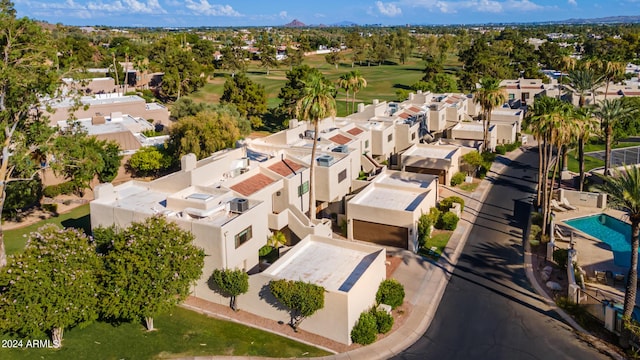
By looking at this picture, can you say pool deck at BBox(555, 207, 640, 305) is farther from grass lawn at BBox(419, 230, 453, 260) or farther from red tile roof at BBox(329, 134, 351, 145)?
red tile roof at BBox(329, 134, 351, 145)

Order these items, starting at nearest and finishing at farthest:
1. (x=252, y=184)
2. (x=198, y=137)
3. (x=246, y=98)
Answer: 1. (x=252, y=184)
2. (x=198, y=137)
3. (x=246, y=98)

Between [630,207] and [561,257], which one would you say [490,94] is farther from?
[630,207]

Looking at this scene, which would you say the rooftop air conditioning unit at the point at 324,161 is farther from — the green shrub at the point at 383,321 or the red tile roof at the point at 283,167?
the green shrub at the point at 383,321

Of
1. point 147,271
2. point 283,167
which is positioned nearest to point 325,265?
point 147,271

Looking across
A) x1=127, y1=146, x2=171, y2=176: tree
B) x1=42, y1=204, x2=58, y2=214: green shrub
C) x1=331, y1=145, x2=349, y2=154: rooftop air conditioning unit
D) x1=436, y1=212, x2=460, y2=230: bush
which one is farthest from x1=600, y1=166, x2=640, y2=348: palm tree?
x1=42, y1=204, x2=58, y2=214: green shrub

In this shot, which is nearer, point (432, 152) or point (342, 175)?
point (342, 175)

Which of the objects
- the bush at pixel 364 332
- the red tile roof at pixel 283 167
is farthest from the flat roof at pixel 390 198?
the bush at pixel 364 332

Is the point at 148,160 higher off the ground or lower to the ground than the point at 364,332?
higher
